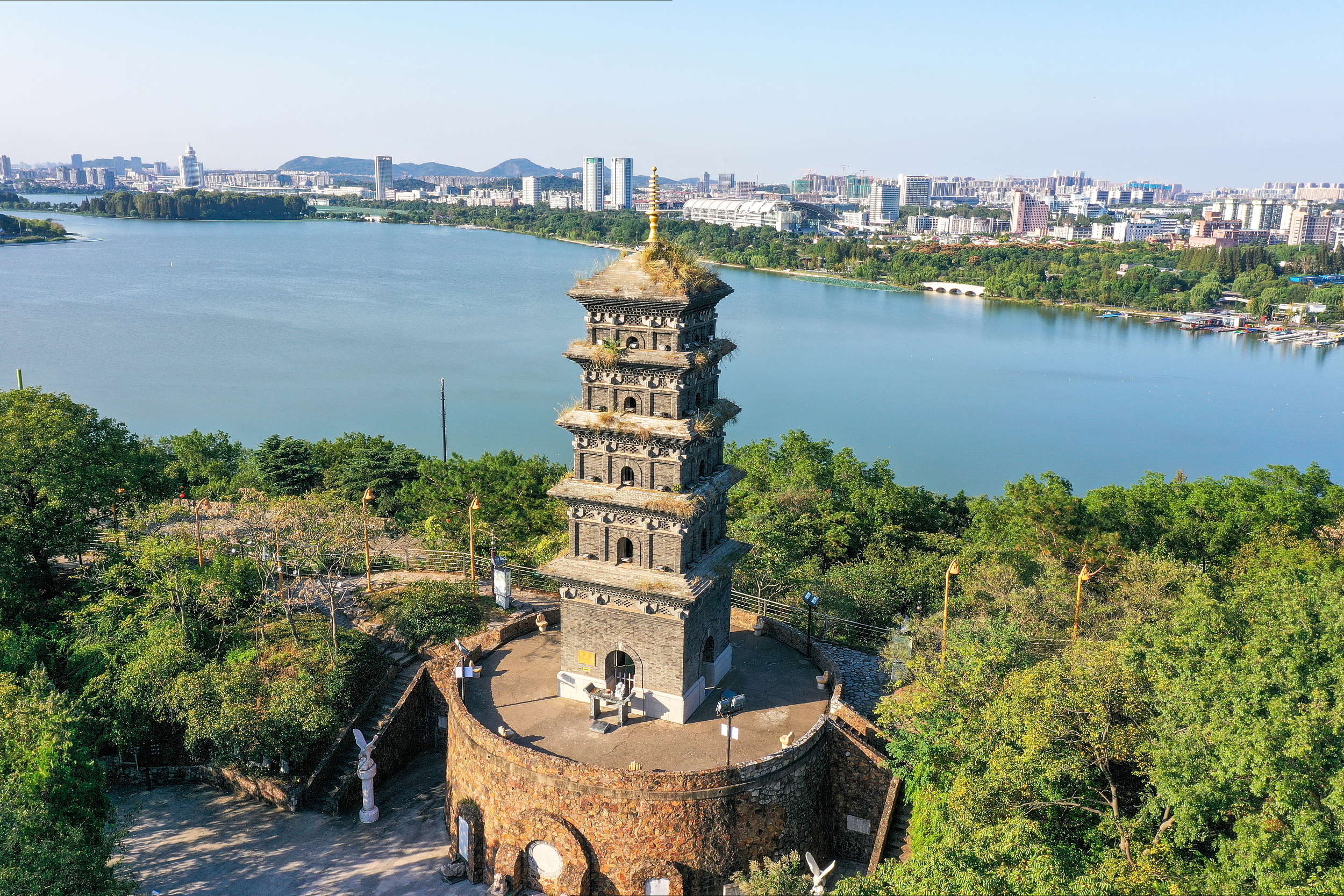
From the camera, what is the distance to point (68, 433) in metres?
21.0

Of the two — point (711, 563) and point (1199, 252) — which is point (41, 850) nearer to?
point (711, 563)

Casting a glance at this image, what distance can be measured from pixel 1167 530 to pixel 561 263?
289 feet

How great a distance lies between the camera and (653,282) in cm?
1485

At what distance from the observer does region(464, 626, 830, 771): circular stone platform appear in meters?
14.5

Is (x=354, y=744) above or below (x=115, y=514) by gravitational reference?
below

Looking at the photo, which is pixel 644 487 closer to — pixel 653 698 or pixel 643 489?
pixel 643 489

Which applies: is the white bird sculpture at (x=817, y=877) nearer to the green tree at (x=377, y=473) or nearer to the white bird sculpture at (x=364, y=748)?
the white bird sculpture at (x=364, y=748)

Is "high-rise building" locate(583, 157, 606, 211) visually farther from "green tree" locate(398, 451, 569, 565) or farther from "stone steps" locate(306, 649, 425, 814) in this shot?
"stone steps" locate(306, 649, 425, 814)

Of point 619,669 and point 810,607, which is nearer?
point 619,669

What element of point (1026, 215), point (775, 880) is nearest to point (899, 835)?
point (775, 880)

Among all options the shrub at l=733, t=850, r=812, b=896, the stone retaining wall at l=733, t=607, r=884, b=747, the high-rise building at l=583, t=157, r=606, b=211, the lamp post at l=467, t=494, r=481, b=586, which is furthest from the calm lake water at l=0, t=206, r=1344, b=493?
the high-rise building at l=583, t=157, r=606, b=211

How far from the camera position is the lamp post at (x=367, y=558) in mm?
20031

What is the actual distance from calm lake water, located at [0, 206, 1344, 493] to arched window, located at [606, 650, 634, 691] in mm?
25275

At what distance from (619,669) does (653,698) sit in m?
0.83
